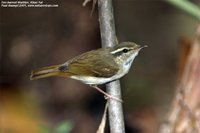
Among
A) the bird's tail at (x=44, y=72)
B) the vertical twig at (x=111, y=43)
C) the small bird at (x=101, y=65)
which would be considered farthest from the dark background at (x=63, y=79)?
the vertical twig at (x=111, y=43)

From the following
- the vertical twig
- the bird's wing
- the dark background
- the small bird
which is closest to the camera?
the vertical twig

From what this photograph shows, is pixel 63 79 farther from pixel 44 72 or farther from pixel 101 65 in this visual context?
pixel 44 72

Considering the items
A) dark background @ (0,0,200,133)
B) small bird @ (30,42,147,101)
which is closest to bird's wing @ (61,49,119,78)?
small bird @ (30,42,147,101)

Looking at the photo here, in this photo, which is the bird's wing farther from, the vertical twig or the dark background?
the dark background

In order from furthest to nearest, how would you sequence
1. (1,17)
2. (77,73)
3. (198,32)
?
1. (1,17)
2. (198,32)
3. (77,73)

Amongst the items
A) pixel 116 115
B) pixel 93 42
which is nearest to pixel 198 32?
pixel 116 115

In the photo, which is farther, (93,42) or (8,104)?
(93,42)

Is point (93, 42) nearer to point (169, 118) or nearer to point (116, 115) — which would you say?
point (169, 118)

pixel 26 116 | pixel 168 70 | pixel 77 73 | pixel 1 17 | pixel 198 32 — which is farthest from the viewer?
pixel 168 70
